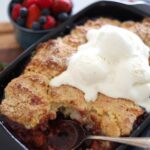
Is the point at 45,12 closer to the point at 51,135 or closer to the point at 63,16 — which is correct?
the point at 63,16

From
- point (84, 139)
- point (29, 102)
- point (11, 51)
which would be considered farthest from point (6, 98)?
point (11, 51)

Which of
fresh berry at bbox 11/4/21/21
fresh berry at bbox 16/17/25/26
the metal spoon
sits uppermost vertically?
fresh berry at bbox 11/4/21/21

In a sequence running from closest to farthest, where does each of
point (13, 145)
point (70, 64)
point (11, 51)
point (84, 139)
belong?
point (13, 145) → point (84, 139) → point (70, 64) → point (11, 51)

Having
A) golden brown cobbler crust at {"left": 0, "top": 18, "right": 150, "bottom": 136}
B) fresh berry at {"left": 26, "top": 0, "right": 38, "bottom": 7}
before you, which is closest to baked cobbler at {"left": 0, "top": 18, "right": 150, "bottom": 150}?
golden brown cobbler crust at {"left": 0, "top": 18, "right": 150, "bottom": 136}

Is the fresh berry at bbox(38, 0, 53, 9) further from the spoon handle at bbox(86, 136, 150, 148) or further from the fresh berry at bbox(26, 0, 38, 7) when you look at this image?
the spoon handle at bbox(86, 136, 150, 148)

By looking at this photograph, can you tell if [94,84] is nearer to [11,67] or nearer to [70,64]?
[70,64]

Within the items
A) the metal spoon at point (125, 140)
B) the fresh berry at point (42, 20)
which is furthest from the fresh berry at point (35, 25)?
the metal spoon at point (125, 140)

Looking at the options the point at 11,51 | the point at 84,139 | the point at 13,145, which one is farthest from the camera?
the point at 11,51

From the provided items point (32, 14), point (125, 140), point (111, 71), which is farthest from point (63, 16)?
point (125, 140)

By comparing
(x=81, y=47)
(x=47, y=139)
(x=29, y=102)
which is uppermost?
(x=81, y=47)
